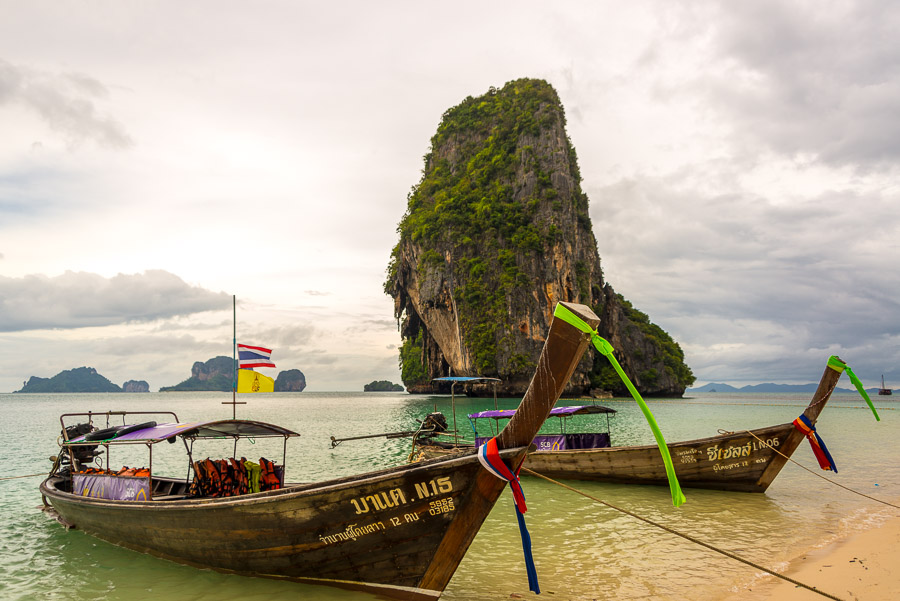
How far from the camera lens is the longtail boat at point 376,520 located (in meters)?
4.57

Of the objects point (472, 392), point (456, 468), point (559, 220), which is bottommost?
point (472, 392)

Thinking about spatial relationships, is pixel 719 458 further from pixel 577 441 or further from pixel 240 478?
pixel 240 478

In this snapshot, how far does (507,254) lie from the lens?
178 feet

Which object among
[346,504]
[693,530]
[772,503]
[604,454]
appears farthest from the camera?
[604,454]

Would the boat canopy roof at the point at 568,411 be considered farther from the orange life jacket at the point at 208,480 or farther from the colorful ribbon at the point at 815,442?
the orange life jacket at the point at 208,480

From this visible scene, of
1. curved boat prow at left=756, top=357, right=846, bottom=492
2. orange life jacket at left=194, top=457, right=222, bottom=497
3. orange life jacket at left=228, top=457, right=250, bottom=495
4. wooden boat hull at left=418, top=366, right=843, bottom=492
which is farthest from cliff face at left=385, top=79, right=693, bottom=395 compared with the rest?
orange life jacket at left=194, top=457, right=222, bottom=497

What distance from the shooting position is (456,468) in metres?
4.84

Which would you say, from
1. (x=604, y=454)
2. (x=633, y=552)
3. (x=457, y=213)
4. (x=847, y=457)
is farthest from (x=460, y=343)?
(x=633, y=552)

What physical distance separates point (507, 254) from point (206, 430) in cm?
4755

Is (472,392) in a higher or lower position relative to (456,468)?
lower

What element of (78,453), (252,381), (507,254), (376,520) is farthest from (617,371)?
(507,254)

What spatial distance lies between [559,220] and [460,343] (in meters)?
16.5

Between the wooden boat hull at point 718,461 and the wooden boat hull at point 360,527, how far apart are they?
7.00 meters

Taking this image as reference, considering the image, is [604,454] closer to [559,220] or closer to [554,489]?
[554,489]
